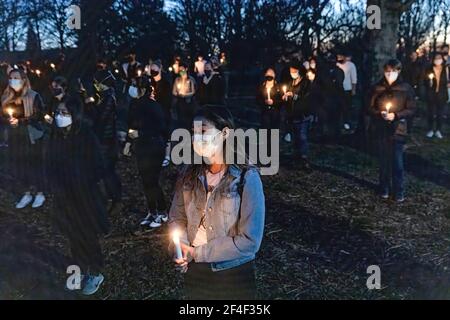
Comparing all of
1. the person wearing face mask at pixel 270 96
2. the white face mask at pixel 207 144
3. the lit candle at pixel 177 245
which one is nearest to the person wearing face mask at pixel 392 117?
the person wearing face mask at pixel 270 96

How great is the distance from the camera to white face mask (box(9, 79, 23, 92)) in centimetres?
733

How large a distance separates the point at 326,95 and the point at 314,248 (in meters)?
6.89

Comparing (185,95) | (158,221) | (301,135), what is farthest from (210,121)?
(185,95)

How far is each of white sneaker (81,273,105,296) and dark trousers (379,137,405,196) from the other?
4523 millimetres

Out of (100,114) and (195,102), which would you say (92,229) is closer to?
(100,114)

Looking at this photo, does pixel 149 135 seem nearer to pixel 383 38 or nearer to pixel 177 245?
pixel 177 245

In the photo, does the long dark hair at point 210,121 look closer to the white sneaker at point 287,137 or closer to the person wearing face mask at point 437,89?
the white sneaker at point 287,137

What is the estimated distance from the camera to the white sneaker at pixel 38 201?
775cm

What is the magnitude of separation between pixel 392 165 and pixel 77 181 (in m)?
4.69

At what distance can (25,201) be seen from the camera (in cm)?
788

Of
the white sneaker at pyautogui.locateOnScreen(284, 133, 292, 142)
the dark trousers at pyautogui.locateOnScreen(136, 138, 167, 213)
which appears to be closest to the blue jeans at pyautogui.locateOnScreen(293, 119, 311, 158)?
the white sneaker at pyautogui.locateOnScreen(284, 133, 292, 142)

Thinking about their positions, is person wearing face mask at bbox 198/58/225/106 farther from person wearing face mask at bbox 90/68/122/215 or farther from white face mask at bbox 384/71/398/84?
white face mask at bbox 384/71/398/84
